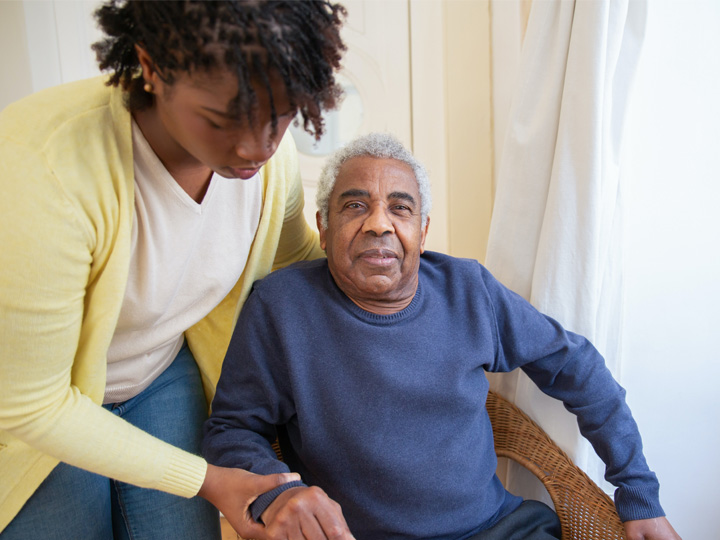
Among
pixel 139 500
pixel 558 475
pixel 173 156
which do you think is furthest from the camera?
pixel 558 475

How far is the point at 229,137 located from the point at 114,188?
0.81 feet

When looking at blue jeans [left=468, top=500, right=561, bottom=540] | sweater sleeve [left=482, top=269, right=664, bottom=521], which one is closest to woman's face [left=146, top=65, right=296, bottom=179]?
sweater sleeve [left=482, top=269, right=664, bottom=521]

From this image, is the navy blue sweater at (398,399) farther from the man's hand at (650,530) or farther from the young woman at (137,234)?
the young woman at (137,234)

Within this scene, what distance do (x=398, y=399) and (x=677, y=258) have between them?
34.5 inches

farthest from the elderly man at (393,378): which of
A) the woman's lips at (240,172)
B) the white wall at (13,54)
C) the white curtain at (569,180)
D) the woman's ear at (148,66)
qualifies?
the white wall at (13,54)

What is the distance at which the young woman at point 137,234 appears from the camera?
2.28 ft

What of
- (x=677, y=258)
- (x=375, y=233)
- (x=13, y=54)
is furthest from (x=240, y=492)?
(x=13, y=54)

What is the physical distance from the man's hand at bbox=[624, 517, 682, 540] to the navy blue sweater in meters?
0.02

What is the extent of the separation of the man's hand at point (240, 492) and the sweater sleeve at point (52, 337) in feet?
0.17

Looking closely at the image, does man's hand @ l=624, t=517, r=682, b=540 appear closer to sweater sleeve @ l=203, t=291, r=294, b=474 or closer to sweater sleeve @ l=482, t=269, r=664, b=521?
sweater sleeve @ l=482, t=269, r=664, b=521

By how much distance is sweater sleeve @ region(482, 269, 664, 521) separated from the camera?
4.32 ft

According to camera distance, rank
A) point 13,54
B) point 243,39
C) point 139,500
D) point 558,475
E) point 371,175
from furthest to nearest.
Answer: point 13,54
point 558,475
point 371,175
point 139,500
point 243,39

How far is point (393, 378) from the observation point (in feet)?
4.00

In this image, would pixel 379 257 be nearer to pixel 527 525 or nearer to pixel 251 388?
pixel 251 388
